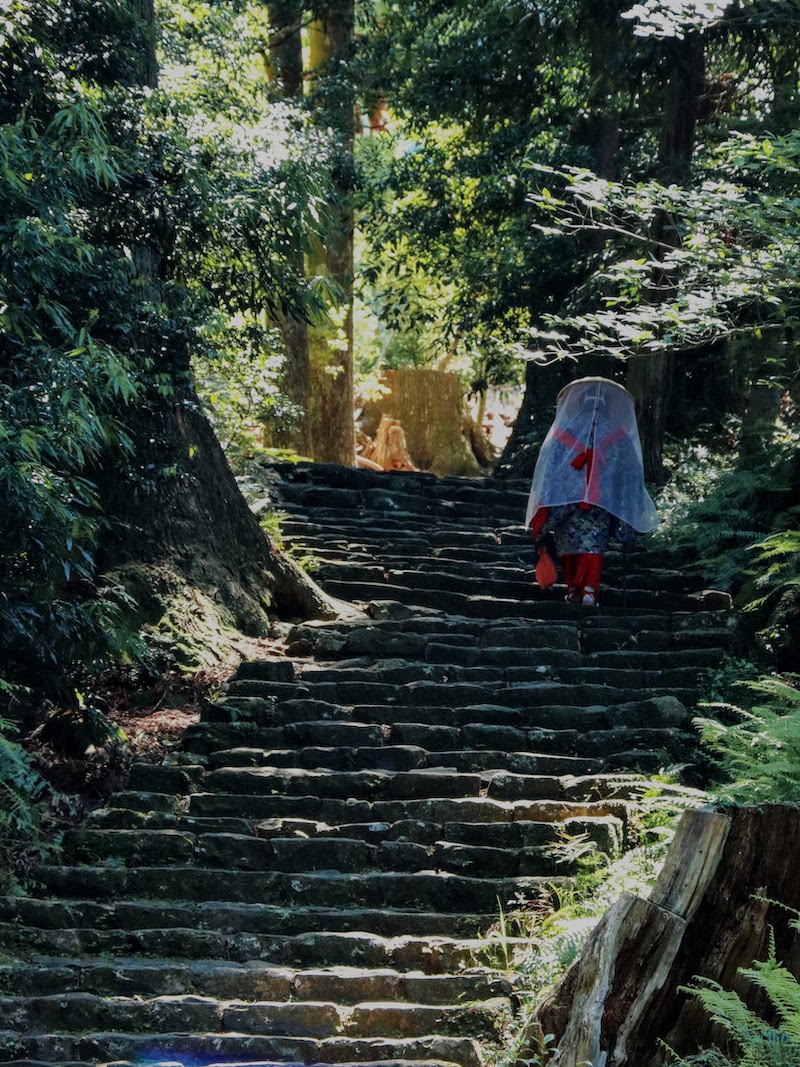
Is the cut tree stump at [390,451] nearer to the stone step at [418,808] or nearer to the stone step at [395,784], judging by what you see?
the stone step at [395,784]

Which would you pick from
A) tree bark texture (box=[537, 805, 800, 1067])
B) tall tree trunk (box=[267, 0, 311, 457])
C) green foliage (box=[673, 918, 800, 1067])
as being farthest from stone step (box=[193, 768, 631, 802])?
tall tree trunk (box=[267, 0, 311, 457])

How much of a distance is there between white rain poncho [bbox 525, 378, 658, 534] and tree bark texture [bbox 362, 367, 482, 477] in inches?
458

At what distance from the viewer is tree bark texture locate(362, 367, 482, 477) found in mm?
22516

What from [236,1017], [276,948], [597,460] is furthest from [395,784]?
[597,460]

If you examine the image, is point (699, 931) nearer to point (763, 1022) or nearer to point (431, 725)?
point (763, 1022)

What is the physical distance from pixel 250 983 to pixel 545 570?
522cm

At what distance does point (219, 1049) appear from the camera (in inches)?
231

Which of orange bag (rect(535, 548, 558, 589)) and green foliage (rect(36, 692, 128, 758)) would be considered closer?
green foliage (rect(36, 692, 128, 758))

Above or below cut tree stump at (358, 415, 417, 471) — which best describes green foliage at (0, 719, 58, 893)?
below

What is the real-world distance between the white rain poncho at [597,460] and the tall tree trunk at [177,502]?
2221 millimetres

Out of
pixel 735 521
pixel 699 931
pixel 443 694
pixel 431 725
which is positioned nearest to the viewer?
pixel 699 931

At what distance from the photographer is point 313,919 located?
22.5 feet

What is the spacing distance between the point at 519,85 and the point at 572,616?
904 centimetres

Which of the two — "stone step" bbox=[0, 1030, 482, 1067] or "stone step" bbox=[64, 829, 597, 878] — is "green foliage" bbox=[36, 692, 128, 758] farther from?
"stone step" bbox=[0, 1030, 482, 1067]
